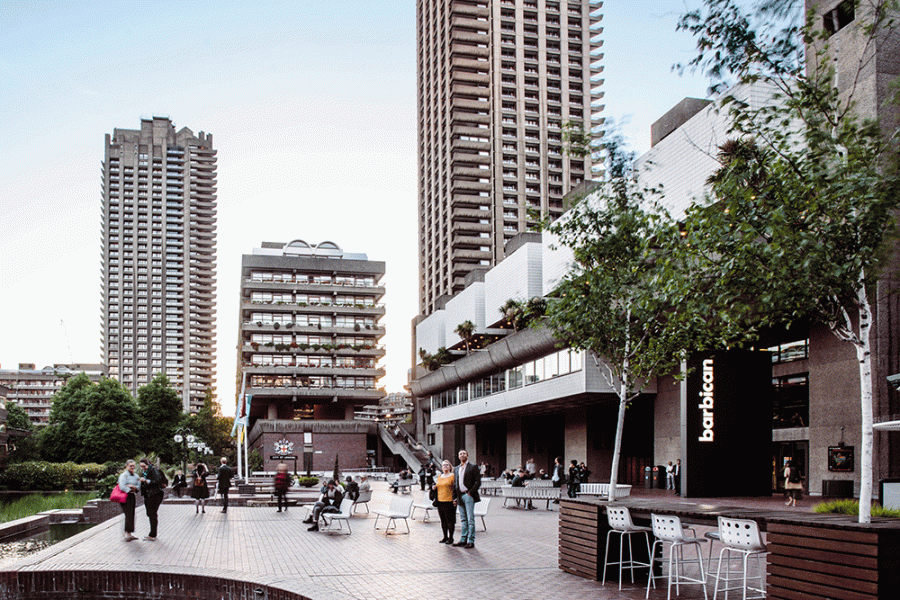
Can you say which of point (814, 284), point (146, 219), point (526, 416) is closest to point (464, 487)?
point (814, 284)

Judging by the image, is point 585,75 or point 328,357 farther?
point 585,75

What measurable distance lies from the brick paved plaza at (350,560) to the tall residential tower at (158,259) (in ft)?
523

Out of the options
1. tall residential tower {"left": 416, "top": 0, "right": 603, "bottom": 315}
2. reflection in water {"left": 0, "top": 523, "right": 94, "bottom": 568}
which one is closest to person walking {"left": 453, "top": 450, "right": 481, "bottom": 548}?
reflection in water {"left": 0, "top": 523, "right": 94, "bottom": 568}

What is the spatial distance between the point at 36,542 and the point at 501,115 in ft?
279

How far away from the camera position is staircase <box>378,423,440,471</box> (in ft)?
234

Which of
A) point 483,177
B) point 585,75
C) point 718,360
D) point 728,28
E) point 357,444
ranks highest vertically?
point 585,75

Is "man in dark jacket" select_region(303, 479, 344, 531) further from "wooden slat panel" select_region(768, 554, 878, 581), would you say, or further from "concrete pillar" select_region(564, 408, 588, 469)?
"concrete pillar" select_region(564, 408, 588, 469)

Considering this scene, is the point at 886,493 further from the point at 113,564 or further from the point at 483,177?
the point at 483,177

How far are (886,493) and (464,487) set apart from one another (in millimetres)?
11058

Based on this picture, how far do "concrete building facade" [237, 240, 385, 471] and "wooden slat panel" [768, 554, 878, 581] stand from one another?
75.2 m

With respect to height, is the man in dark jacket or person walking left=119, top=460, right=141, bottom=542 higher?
person walking left=119, top=460, right=141, bottom=542

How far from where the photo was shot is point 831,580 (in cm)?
714

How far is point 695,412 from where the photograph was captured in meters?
26.6

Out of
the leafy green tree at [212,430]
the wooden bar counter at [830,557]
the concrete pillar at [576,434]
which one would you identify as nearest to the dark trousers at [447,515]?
the wooden bar counter at [830,557]
